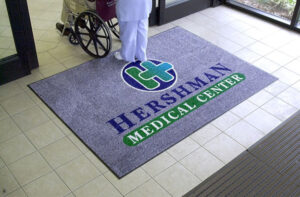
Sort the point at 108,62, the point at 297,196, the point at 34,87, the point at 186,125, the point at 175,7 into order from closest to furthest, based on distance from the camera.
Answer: the point at 297,196 → the point at 186,125 → the point at 34,87 → the point at 108,62 → the point at 175,7

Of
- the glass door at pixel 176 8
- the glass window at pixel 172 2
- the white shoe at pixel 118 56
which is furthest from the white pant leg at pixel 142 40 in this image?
the glass window at pixel 172 2

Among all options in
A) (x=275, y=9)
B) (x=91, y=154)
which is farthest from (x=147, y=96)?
(x=275, y=9)

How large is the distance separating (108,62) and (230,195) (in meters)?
2.19

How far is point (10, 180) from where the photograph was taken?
307 cm

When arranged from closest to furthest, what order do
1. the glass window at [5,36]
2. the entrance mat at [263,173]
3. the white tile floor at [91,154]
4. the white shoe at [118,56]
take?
the entrance mat at [263,173], the white tile floor at [91,154], the glass window at [5,36], the white shoe at [118,56]

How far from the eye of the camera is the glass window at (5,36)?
3758 millimetres

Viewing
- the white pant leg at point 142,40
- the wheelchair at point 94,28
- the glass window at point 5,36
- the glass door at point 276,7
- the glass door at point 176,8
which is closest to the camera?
the glass window at point 5,36

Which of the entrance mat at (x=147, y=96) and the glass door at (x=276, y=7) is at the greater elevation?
the glass door at (x=276, y=7)

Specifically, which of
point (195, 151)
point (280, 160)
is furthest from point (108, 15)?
point (280, 160)

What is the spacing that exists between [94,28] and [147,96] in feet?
3.36

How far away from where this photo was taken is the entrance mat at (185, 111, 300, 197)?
292 centimetres

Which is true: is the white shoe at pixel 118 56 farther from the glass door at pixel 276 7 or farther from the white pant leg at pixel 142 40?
the glass door at pixel 276 7

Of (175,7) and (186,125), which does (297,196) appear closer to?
(186,125)

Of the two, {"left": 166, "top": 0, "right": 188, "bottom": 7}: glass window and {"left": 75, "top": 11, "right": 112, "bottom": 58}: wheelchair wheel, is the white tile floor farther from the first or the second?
{"left": 166, "top": 0, "right": 188, "bottom": 7}: glass window
